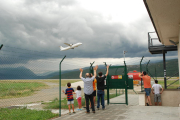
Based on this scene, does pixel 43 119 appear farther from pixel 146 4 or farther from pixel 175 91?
pixel 175 91

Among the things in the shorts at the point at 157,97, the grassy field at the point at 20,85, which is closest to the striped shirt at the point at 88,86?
the grassy field at the point at 20,85

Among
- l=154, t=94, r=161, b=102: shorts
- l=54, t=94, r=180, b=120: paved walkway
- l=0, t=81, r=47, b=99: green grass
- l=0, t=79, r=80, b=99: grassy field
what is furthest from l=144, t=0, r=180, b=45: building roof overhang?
l=0, t=81, r=47, b=99: green grass

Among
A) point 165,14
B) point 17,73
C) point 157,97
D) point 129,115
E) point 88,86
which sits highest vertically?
point 165,14

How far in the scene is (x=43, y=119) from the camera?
22.0ft

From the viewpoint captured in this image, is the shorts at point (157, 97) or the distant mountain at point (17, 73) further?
the shorts at point (157, 97)

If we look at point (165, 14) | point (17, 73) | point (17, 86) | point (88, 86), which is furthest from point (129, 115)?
point (17, 86)

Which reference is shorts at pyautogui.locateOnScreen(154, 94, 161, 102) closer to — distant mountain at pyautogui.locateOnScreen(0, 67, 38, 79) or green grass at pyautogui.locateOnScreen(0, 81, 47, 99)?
green grass at pyautogui.locateOnScreen(0, 81, 47, 99)

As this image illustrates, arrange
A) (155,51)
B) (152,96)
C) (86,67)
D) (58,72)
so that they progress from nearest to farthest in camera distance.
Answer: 1. (58,72)
2. (86,67)
3. (152,96)
4. (155,51)

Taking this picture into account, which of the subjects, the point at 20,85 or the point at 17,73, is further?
the point at 20,85

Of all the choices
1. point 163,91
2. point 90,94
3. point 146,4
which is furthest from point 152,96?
point 146,4

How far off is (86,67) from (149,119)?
4493 millimetres

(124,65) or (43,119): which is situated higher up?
(124,65)

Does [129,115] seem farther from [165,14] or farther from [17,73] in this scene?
[165,14]

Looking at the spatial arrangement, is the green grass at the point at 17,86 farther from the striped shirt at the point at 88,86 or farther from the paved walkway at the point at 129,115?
the striped shirt at the point at 88,86
